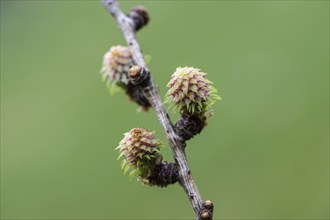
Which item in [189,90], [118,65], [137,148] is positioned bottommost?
[137,148]

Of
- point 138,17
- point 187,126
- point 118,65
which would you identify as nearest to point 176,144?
point 187,126

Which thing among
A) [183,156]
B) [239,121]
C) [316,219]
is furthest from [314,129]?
[183,156]

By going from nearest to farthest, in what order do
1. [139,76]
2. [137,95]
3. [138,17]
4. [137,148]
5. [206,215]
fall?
[206,215]
[137,148]
[139,76]
[137,95]
[138,17]

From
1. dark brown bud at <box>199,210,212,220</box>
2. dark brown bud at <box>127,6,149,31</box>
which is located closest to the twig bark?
dark brown bud at <box>199,210,212,220</box>

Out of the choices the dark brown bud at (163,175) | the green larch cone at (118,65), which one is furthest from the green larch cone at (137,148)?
the green larch cone at (118,65)

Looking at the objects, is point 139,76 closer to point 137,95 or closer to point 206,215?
point 137,95

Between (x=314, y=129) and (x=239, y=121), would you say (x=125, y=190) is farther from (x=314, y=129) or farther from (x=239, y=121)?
(x=314, y=129)

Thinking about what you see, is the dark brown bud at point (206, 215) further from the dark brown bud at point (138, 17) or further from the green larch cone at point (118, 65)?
the dark brown bud at point (138, 17)
